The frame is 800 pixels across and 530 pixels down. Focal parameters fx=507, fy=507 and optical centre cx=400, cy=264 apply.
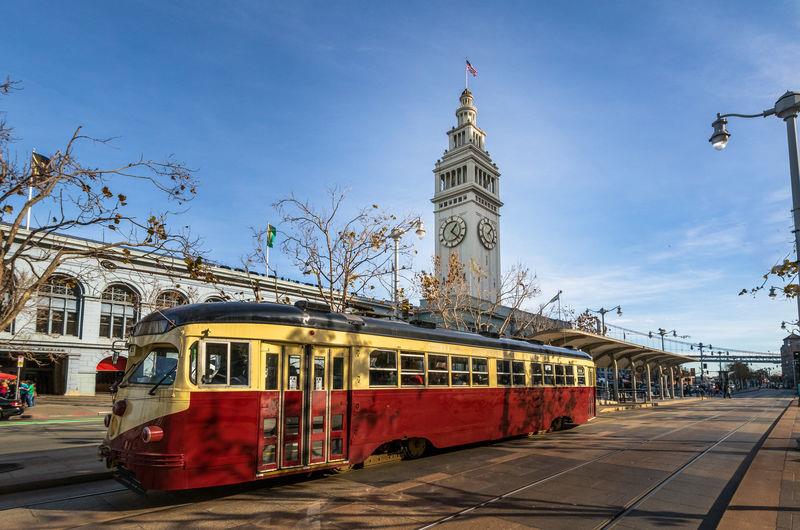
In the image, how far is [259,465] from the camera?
328 inches

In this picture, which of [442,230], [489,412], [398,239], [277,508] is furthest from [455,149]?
[277,508]

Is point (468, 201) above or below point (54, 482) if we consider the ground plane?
above

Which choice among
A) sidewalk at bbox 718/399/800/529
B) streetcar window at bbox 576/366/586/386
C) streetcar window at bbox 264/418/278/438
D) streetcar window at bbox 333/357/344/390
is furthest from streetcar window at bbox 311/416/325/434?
streetcar window at bbox 576/366/586/386

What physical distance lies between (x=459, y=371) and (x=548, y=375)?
5696mm

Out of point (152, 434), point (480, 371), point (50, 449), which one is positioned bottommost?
point (50, 449)

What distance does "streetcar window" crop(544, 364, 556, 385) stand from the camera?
1725cm

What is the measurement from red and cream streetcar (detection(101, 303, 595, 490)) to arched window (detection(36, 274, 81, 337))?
31350mm

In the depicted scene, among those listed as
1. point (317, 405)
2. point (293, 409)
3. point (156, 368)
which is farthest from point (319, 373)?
point (156, 368)

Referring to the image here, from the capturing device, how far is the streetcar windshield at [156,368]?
801 cm

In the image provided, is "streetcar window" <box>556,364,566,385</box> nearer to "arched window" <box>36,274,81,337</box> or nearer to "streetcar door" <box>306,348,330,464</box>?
"streetcar door" <box>306,348,330,464</box>

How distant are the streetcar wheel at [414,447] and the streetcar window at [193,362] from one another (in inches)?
223

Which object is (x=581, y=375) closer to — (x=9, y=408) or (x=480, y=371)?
(x=480, y=371)

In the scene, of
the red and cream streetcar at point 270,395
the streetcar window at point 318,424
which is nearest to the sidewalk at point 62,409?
the red and cream streetcar at point 270,395

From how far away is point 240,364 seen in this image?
846 cm
